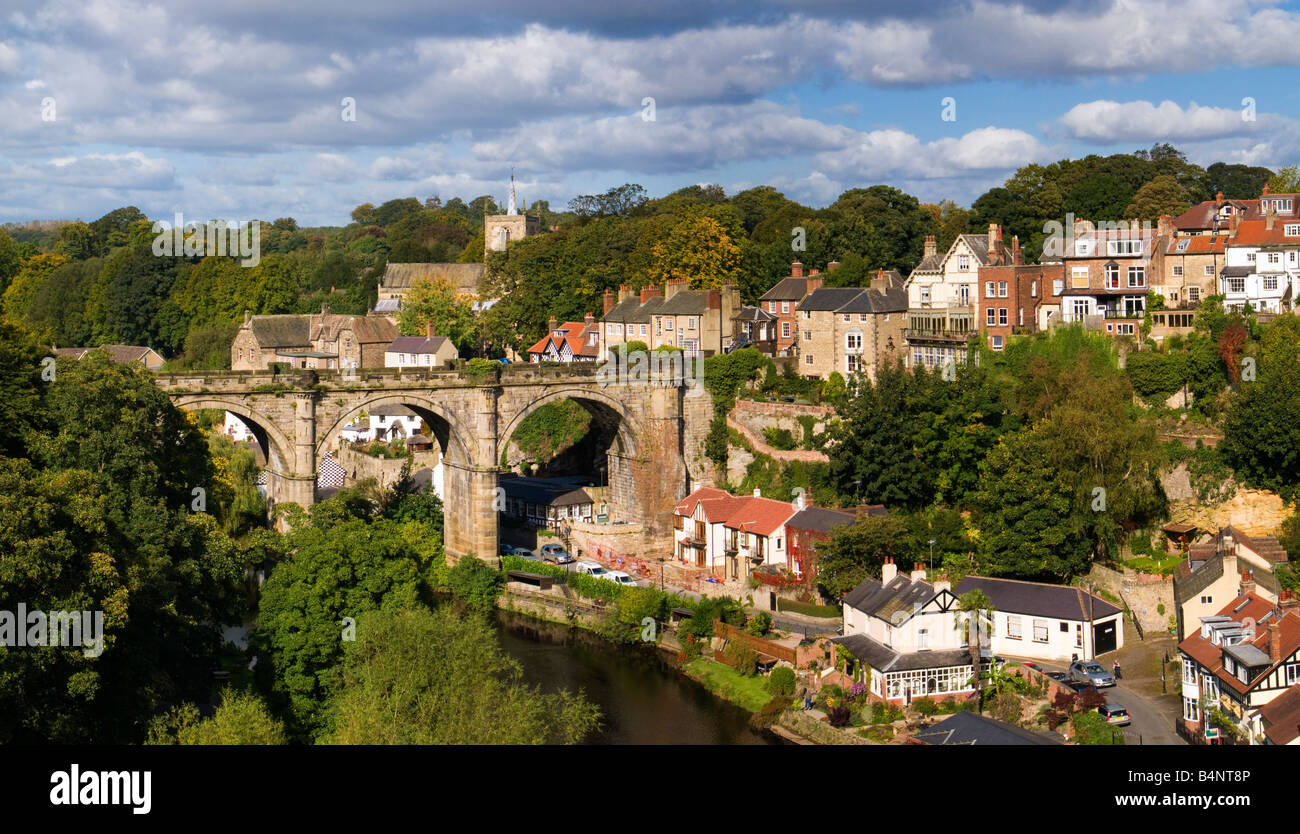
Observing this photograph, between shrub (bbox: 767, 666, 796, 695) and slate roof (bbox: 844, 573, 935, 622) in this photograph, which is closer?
slate roof (bbox: 844, 573, 935, 622)

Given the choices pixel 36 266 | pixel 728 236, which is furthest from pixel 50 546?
pixel 36 266

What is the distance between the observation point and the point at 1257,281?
4525 centimetres

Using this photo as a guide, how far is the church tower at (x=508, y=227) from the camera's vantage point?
330ft

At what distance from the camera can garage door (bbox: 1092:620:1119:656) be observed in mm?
34469

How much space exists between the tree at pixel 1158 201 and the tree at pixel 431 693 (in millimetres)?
39363

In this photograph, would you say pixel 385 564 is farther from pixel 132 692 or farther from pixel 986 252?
pixel 986 252

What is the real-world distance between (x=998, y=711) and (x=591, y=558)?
22298mm

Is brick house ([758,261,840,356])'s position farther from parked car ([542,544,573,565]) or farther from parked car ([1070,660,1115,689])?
parked car ([1070,660,1115,689])

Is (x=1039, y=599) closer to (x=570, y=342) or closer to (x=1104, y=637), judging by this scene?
(x=1104, y=637)

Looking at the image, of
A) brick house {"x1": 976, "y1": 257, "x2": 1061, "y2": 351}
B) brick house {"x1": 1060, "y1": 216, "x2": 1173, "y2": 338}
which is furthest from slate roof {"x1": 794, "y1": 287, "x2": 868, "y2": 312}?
brick house {"x1": 1060, "y1": 216, "x2": 1173, "y2": 338}

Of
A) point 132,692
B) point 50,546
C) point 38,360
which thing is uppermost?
point 38,360

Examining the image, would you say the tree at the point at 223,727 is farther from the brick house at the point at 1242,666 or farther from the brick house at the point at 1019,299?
the brick house at the point at 1019,299

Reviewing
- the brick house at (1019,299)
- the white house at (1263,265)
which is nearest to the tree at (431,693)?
the brick house at (1019,299)

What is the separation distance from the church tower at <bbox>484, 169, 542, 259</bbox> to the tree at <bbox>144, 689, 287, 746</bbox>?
253ft
